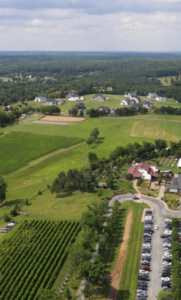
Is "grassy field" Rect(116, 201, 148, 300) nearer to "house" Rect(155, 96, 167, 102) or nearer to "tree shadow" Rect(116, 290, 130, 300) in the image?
"tree shadow" Rect(116, 290, 130, 300)

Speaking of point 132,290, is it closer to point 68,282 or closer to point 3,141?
point 68,282

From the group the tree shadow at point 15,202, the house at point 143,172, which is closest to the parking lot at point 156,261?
the house at point 143,172

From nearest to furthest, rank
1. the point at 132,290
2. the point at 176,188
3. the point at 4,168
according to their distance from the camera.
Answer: the point at 132,290 → the point at 176,188 → the point at 4,168

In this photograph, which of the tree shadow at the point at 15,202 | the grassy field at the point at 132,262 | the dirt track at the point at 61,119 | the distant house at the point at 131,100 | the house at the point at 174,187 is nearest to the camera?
the grassy field at the point at 132,262

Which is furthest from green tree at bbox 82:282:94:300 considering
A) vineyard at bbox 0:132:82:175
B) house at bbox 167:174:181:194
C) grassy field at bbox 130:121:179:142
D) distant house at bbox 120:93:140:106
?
distant house at bbox 120:93:140:106

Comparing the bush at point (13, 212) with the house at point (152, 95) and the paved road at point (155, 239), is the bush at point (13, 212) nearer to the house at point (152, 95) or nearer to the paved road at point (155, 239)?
the paved road at point (155, 239)

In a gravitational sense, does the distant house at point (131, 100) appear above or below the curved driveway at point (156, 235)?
above

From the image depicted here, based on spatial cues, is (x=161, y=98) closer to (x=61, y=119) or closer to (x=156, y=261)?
(x=61, y=119)

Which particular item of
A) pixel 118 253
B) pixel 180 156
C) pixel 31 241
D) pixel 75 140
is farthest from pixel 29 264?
pixel 75 140
